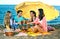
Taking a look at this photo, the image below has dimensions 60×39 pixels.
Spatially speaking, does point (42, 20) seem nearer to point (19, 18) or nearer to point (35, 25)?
point (35, 25)

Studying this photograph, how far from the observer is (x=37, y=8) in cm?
95

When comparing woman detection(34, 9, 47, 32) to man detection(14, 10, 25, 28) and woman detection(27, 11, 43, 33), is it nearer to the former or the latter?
woman detection(27, 11, 43, 33)

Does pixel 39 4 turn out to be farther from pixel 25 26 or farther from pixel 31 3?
pixel 25 26

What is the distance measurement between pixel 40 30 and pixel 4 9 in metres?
0.35

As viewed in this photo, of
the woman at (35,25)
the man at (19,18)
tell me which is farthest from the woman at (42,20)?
the man at (19,18)

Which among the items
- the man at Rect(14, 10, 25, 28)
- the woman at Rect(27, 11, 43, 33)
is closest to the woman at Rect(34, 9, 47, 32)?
the woman at Rect(27, 11, 43, 33)

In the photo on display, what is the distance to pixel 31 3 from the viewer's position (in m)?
A: 0.95

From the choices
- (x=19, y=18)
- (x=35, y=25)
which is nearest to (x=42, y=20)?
(x=35, y=25)

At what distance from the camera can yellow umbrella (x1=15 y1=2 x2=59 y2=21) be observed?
0.95 metres

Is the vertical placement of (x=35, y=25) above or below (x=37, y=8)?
below

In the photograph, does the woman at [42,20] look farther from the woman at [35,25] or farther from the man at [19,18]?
the man at [19,18]

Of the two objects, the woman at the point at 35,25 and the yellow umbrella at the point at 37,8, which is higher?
the yellow umbrella at the point at 37,8

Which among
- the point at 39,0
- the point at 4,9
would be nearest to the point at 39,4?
the point at 39,0

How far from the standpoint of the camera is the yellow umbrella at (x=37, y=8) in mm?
947
